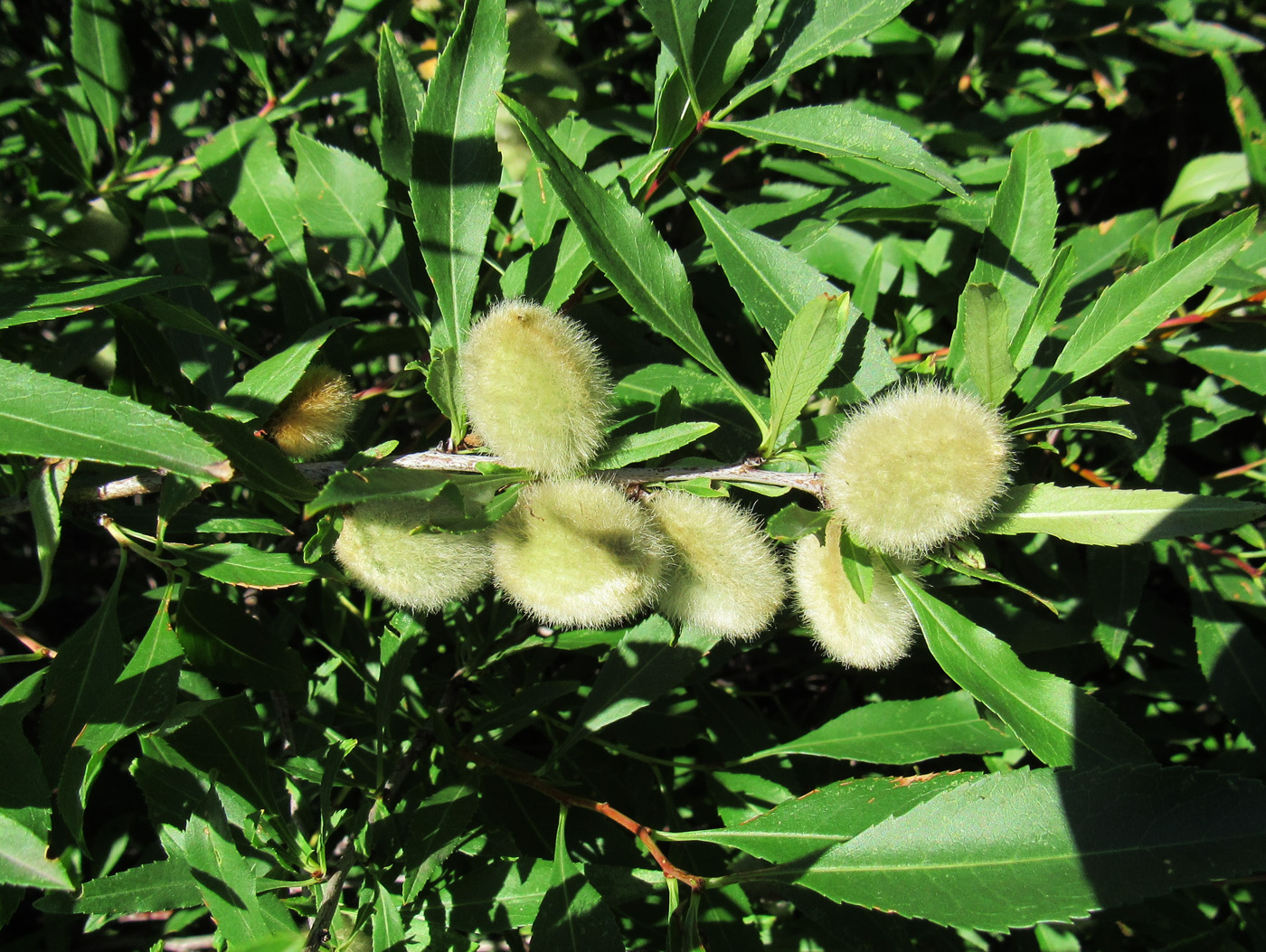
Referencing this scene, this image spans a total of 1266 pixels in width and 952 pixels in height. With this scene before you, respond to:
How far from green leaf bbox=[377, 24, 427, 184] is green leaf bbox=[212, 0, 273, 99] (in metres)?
0.67

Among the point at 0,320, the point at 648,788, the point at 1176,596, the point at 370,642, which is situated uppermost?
the point at 0,320

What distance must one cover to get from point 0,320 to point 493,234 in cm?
96

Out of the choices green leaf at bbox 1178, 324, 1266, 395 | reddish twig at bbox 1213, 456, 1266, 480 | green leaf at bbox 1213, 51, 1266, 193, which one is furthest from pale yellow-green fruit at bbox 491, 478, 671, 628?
green leaf at bbox 1213, 51, 1266, 193

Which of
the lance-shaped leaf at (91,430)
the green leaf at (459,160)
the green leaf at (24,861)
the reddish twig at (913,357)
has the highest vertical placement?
the green leaf at (459,160)

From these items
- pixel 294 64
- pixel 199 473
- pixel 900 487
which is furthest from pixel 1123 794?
pixel 294 64

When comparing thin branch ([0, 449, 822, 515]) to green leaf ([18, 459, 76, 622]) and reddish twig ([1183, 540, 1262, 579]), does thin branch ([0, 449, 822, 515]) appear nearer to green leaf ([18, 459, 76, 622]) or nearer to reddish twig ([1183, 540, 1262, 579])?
green leaf ([18, 459, 76, 622])

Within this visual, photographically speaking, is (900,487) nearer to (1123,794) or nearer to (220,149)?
(1123,794)

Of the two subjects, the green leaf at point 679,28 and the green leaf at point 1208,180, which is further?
the green leaf at point 1208,180

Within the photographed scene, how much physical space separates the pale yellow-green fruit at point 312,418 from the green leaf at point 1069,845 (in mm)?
1056

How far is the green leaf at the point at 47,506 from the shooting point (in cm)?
112

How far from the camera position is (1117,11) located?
2.31 m

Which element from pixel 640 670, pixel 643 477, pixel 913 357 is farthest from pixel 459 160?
pixel 913 357

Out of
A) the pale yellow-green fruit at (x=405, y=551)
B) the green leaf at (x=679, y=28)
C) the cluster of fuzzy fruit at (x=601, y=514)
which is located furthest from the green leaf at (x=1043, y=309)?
the pale yellow-green fruit at (x=405, y=551)

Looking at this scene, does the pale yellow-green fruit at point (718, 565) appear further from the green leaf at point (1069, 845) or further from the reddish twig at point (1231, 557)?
the reddish twig at point (1231, 557)
